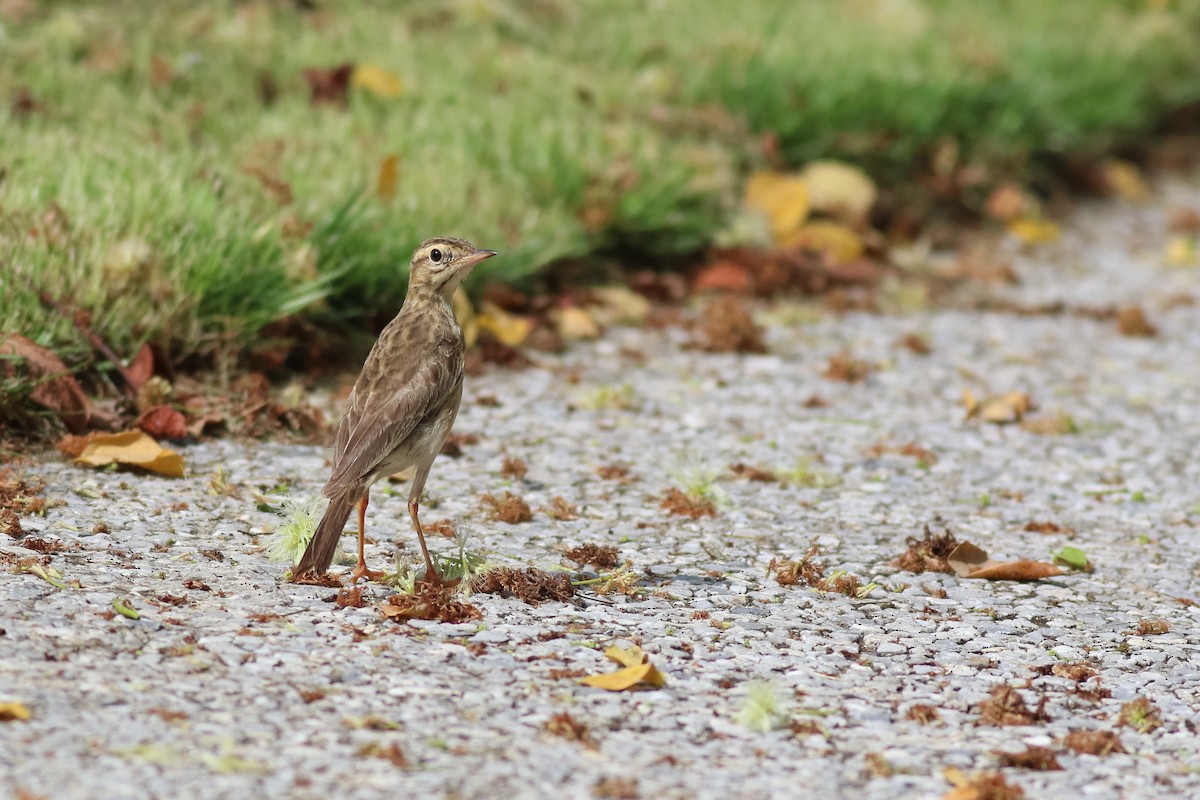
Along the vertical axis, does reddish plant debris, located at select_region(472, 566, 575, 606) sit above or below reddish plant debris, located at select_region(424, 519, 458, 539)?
above

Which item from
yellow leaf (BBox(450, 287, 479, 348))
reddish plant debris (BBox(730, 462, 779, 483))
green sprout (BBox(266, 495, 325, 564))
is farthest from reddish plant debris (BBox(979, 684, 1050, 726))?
yellow leaf (BBox(450, 287, 479, 348))

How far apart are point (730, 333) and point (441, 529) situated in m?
3.47

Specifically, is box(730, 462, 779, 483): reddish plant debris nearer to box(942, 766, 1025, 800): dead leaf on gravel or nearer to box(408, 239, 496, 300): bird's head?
box(408, 239, 496, 300): bird's head

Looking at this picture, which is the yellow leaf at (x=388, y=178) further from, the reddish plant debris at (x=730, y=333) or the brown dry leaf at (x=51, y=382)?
the brown dry leaf at (x=51, y=382)

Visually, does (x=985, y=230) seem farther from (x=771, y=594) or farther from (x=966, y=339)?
(x=771, y=594)

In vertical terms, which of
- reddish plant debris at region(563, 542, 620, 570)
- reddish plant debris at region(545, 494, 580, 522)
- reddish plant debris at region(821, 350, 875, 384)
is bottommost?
reddish plant debris at region(545, 494, 580, 522)

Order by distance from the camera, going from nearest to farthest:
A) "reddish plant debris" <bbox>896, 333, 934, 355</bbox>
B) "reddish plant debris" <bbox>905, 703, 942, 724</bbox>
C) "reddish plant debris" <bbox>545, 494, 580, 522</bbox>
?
"reddish plant debris" <bbox>905, 703, 942, 724</bbox> → "reddish plant debris" <bbox>545, 494, 580, 522</bbox> → "reddish plant debris" <bbox>896, 333, 934, 355</bbox>

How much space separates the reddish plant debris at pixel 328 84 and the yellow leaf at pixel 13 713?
6721 millimetres

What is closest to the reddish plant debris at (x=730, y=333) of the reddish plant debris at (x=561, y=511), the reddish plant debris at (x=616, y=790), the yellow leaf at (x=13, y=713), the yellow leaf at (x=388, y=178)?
the yellow leaf at (x=388, y=178)

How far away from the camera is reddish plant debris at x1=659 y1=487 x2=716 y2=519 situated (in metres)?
6.46

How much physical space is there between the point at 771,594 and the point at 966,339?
15.0ft

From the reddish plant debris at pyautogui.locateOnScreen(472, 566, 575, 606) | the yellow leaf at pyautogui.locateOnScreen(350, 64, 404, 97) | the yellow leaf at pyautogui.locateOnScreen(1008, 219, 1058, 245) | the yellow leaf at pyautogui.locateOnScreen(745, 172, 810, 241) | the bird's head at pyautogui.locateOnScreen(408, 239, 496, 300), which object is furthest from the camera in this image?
the yellow leaf at pyautogui.locateOnScreen(1008, 219, 1058, 245)

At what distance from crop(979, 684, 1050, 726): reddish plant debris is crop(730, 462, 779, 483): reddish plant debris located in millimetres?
2426

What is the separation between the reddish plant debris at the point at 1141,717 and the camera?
181 inches
